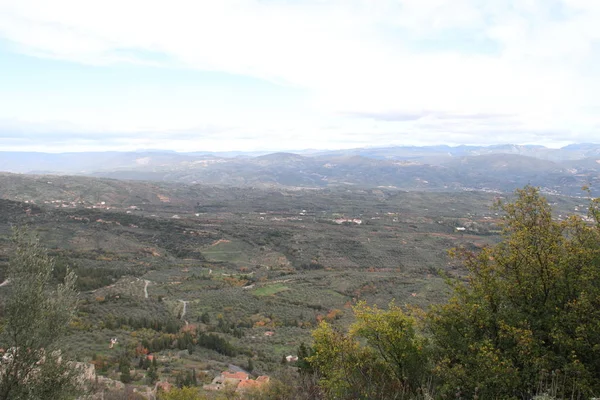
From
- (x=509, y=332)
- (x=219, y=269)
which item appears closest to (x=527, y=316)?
(x=509, y=332)

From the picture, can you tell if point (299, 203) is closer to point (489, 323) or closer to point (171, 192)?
point (171, 192)

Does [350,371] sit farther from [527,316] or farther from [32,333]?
[32,333]

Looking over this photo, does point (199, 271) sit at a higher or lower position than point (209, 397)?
lower

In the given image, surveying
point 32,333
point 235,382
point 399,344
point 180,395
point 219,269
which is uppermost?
point 32,333

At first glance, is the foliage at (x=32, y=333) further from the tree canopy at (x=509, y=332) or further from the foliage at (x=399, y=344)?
the foliage at (x=399, y=344)

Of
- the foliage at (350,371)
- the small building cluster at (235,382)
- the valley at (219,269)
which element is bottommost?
the valley at (219,269)

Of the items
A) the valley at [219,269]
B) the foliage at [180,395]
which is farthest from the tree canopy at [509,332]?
the foliage at [180,395]

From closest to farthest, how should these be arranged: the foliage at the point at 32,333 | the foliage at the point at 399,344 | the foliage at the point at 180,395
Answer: the foliage at the point at 32,333
the foliage at the point at 399,344
the foliage at the point at 180,395

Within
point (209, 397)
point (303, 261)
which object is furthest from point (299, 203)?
point (209, 397)
